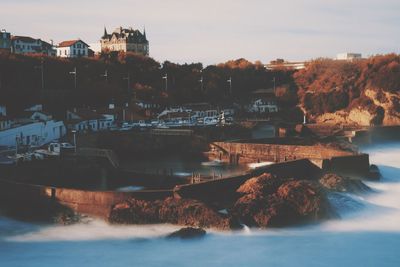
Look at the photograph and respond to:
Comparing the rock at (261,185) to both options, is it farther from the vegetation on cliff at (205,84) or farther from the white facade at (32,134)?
the vegetation on cliff at (205,84)

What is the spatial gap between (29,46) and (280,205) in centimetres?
5665

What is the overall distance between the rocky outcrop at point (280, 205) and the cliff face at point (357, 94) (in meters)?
44.0

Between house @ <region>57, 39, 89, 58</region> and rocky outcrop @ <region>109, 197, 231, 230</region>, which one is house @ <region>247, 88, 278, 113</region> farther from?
rocky outcrop @ <region>109, 197, 231, 230</region>

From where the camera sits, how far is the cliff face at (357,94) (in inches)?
2554

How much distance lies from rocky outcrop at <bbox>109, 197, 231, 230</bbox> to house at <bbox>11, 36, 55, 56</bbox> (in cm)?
5002

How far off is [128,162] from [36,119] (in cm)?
836

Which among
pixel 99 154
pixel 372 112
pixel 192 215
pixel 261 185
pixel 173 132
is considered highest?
pixel 372 112

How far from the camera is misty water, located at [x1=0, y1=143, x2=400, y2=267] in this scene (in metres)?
18.2

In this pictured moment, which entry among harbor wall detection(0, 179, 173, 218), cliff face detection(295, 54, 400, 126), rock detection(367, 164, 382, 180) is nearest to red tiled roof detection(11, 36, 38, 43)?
cliff face detection(295, 54, 400, 126)

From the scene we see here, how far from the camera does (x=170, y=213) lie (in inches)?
821

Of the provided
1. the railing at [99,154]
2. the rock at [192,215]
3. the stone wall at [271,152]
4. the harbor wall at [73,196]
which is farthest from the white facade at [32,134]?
the rock at [192,215]

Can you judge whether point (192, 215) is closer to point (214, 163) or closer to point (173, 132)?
point (214, 163)

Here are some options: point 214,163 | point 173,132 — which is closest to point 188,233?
point 214,163

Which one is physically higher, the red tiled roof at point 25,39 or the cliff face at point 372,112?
the red tiled roof at point 25,39
